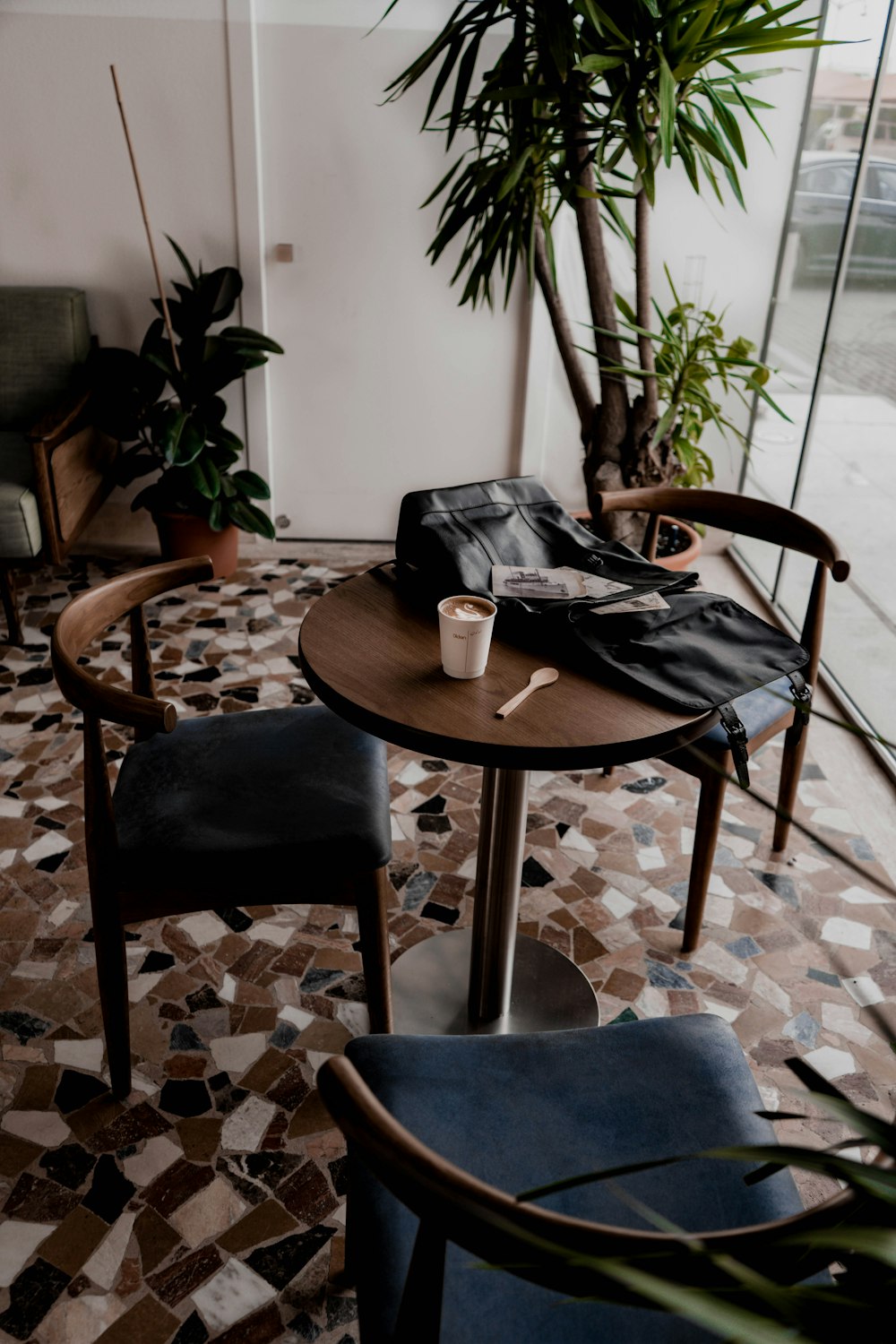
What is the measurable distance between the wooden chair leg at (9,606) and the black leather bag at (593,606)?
6.01 feet

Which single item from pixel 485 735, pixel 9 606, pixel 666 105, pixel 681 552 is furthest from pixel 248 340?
pixel 485 735

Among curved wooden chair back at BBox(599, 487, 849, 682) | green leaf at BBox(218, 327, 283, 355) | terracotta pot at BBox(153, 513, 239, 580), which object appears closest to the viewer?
curved wooden chair back at BBox(599, 487, 849, 682)

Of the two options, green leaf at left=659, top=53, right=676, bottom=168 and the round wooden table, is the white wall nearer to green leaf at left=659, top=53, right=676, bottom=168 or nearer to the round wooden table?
green leaf at left=659, top=53, right=676, bottom=168

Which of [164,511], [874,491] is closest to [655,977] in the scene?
[874,491]

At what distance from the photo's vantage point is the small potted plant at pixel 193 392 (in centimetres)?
337

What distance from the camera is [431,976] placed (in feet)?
6.58

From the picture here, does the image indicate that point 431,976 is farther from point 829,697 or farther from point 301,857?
point 829,697

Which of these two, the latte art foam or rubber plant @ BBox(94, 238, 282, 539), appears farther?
rubber plant @ BBox(94, 238, 282, 539)

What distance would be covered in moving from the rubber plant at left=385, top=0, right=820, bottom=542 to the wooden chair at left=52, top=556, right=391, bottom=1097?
948 millimetres

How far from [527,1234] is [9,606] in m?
2.94

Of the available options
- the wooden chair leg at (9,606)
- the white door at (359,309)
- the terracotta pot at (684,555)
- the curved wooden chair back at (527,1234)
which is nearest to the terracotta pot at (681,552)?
the terracotta pot at (684,555)

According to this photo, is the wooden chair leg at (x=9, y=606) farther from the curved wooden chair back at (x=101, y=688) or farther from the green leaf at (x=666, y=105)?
the green leaf at (x=666, y=105)

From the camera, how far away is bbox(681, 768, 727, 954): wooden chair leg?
1896mm

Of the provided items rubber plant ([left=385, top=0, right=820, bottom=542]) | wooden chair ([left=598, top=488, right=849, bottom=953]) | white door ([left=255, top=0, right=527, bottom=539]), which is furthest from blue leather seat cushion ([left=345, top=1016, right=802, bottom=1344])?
white door ([left=255, top=0, right=527, bottom=539])
